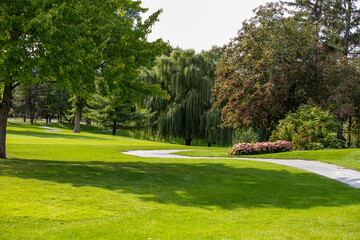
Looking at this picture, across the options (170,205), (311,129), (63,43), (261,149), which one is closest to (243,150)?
(261,149)

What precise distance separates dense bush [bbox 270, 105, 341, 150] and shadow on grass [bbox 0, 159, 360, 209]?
21.8 ft

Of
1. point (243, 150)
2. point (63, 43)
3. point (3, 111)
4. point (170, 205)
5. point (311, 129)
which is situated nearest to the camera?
point (170, 205)

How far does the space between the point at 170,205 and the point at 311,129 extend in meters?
12.8

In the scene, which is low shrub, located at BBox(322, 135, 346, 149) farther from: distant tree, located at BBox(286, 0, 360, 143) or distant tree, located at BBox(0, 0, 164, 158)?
distant tree, located at BBox(0, 0, 164, 158)

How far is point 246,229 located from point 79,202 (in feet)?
10.4

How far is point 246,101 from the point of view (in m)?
A: 19.8

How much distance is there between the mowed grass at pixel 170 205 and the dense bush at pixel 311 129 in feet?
23.8

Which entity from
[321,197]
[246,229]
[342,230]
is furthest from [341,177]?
[246,229]

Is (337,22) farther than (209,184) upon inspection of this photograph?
Yes

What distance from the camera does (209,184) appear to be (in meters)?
8.34

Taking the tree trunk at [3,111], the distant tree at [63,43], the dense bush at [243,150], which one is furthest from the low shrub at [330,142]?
the tree trunk at [3,111]

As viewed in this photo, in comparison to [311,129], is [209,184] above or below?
below

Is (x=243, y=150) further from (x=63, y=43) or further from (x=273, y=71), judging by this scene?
(x=63, y=43)

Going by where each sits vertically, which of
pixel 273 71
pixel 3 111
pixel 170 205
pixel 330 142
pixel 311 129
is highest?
pixel 273 71
